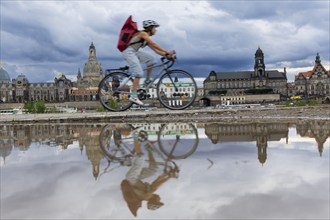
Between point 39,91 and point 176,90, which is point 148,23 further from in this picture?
point 39,91

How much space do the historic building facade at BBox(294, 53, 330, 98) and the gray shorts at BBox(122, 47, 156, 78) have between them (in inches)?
6028

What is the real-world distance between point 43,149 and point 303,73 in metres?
163

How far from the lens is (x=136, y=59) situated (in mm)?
Result: 8250

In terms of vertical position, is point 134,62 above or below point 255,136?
above

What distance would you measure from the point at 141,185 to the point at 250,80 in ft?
505

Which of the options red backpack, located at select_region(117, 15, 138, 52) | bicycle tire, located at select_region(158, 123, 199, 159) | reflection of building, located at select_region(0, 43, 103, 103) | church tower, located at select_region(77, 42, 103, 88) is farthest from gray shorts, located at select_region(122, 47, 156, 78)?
church tower, located at select_region(77, 42, 103, 88)

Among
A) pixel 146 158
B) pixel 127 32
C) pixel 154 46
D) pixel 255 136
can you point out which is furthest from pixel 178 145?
pixel 127 32

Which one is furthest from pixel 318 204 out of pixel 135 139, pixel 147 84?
pixel 147 84

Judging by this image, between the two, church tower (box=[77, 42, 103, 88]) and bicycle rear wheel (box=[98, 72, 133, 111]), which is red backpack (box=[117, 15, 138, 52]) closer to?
bicycle rear wheel (box=[98, 72, 133, 111])

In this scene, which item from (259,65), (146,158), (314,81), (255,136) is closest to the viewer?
(146,158)

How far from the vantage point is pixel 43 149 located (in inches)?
213

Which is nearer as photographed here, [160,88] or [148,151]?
[148,151]

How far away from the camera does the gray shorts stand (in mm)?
8188

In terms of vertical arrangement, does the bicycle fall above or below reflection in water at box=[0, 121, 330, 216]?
above
